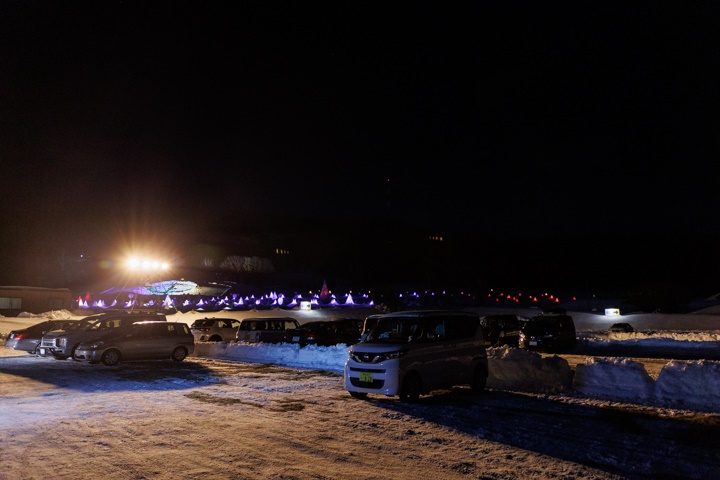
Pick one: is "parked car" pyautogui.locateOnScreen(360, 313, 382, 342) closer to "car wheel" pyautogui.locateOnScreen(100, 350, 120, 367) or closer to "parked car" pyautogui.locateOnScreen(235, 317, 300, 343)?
"car wheel" pyautogui.locateOnScreen(100, 350, 120, 367)

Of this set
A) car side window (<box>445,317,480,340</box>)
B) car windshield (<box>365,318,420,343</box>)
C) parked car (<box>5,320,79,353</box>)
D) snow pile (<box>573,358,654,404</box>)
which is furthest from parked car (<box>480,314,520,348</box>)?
parked car (<box>5,320,79,353</box>)

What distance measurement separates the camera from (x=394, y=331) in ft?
39.7

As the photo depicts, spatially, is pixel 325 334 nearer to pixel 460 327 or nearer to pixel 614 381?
pixel 460 327

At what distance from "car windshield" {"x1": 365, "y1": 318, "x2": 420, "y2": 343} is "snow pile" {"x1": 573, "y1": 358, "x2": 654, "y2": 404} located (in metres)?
4.00

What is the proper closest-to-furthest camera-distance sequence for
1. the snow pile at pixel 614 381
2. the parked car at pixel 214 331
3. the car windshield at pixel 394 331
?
the snow pile at pixel 614 381 → the car windshield at pixel 394 331 → the parked car at pixel 214 331

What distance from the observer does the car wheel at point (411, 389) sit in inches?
431

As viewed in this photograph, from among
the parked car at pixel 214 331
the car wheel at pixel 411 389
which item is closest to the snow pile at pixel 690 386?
the car wheel at pixel 411 389

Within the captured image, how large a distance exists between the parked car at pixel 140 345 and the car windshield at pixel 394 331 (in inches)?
431

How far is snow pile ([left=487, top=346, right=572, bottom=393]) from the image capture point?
12.5 m

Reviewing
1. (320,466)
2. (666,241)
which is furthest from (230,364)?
(666,241)

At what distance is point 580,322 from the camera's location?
43781mm

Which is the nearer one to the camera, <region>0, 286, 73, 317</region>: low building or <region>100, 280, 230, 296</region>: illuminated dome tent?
<region>0, 286, 73, 317</region>: low building

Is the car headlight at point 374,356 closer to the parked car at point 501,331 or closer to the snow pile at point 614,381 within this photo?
the snow pile at point 614,381

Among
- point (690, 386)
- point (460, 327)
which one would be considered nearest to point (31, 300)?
point (460, 327)
